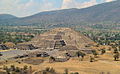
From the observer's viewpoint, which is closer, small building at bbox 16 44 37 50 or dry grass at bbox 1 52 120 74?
dry grass at bbox 1 52 120 74

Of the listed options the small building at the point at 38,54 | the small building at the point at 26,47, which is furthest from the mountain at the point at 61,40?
the small building at the point at 38,54

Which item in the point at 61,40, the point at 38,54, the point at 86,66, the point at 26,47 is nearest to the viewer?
the point at 86,66

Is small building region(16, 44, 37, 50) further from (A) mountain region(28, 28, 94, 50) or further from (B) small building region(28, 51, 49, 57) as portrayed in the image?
(B) small building region(28, 51, 49, 57)

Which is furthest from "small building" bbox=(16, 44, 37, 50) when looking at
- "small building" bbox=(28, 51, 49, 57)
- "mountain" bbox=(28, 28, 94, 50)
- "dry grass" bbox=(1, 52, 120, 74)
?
"dry grass" bbox=(1, 52, 120, 74)

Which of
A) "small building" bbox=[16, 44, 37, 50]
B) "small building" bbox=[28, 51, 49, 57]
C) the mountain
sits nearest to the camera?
"small building" bbox=[28, 51, 49, 57]

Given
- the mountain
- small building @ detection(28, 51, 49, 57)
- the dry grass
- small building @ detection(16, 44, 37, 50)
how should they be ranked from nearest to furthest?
the dry grass, small building @ detection(28, 51, 49, 57), small building @ detection(16, 44, 37, 50), the mountain

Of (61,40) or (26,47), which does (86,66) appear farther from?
(61,40)

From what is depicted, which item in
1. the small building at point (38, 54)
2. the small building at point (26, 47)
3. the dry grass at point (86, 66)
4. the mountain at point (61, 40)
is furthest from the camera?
the mountain at point (61, 40)

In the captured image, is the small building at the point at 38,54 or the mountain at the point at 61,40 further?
the mountain at the point at 61,40

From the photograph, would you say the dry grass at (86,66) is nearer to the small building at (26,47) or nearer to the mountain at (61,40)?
the mountain at (61,40)

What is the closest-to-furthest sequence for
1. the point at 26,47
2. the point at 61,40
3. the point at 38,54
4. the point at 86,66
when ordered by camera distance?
the point at 86,66, the point at 38,54, the point at 26,47, the point at 61,40

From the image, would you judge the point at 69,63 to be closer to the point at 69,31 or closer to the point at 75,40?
the point at 75,40

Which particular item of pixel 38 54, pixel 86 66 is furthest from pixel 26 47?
pixel 86 66

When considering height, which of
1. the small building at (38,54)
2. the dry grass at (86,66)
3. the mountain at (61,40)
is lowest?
the dry grass at (86,66)
